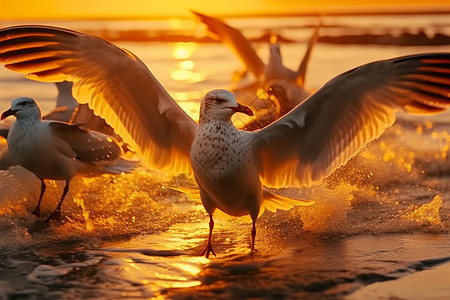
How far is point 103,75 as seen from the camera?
6.46m

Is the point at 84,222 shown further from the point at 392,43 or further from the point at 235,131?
the point at 392,43

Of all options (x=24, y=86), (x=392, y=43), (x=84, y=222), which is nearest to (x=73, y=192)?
(x=84, y=222)

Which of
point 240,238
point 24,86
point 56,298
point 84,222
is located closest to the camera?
point 56,298

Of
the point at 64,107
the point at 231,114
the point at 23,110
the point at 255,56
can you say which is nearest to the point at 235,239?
the point at 231,114

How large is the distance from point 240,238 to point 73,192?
2121 millimetres

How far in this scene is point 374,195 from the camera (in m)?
8.20

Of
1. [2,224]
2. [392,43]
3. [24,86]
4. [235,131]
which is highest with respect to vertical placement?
[392,43]

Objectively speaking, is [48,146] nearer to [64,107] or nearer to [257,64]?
[64,107]

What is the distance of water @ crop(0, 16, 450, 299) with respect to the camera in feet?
17.6

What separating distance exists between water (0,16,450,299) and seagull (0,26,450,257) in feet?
1.33

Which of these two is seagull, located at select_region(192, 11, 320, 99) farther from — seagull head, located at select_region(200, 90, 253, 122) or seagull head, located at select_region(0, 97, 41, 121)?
seagull head, located at select_region(200, 90, 253, 122)

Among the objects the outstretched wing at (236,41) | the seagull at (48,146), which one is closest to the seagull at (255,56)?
the outstretched wing at (236,41)

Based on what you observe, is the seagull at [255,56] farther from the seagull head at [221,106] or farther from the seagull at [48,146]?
the seagull head at [221,106]

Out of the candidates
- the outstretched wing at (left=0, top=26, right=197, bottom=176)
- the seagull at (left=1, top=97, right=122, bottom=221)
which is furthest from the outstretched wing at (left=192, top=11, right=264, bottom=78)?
the outstretched wing at (left=0, top=26, right=197, bottom=176)
